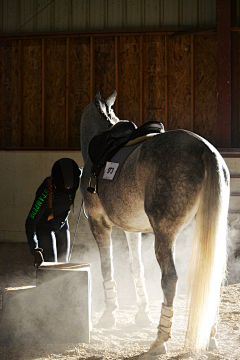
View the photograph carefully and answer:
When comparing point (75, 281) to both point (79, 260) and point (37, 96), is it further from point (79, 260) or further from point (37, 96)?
point (37, 96)

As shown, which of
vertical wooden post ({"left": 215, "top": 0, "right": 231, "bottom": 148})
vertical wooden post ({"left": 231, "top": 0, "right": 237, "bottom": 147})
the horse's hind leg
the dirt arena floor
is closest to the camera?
the horse's hind leg

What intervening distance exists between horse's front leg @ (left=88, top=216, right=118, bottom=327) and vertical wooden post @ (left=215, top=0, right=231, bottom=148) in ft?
14.7

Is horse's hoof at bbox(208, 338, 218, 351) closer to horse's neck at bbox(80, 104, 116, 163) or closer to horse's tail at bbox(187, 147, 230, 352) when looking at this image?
horse's tail at bbox(187, 147, 230, 352)

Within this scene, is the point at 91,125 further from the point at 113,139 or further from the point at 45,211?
the point at 45,211

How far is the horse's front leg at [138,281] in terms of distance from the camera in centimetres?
338

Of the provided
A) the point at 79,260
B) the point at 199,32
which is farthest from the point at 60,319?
the point at 199,32

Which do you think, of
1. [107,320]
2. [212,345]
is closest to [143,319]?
[107,320]

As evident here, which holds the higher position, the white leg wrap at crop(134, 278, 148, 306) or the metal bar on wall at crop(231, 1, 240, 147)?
the metal bar on wall at crop(231, 1, 240, 147)

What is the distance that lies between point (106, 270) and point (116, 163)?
100 centimetres

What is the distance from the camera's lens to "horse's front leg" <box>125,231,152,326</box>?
3.38 metres

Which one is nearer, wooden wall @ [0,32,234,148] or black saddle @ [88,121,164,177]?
black saddle @ [88,121,164,177]

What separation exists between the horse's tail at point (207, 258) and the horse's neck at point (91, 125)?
4.78 ft

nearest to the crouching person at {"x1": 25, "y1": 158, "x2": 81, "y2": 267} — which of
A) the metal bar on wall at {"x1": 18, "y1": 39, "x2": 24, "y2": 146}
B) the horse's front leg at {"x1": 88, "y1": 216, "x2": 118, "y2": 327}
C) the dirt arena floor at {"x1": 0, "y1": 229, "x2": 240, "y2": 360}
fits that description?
the horse's front leg at {"x1": 88, "y1": 216, "x2": 118, "y2": 327}

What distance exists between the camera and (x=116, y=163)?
9.73 ft
